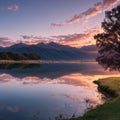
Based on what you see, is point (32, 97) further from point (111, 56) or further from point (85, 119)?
point (85, 119)

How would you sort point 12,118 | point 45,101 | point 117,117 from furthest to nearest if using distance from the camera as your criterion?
1. point 45,101
2. point 12,118
3. point 117,117

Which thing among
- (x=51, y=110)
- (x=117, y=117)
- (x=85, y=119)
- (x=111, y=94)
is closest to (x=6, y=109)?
(x=51, y=110)

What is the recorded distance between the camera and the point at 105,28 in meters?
51.0

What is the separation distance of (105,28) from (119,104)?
21.4 metres

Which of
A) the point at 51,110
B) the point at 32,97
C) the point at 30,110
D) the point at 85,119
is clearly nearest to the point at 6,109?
the point at 30,110

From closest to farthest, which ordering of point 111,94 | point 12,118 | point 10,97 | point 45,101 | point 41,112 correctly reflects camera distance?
point 12,118, point 41,112, point 45,101, point 10,97, point 111,94

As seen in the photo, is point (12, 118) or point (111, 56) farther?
point (111, 56)

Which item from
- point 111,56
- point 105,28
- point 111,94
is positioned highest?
point 105,28

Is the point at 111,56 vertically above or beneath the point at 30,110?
above

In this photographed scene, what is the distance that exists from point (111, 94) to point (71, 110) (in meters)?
17.3

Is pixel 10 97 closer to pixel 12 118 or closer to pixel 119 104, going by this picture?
pixel 12 118

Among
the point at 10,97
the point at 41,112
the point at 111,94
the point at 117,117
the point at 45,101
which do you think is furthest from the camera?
the point at 111,94

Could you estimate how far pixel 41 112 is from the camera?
118 ft

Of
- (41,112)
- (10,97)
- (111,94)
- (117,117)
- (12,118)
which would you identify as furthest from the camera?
(111,94)
